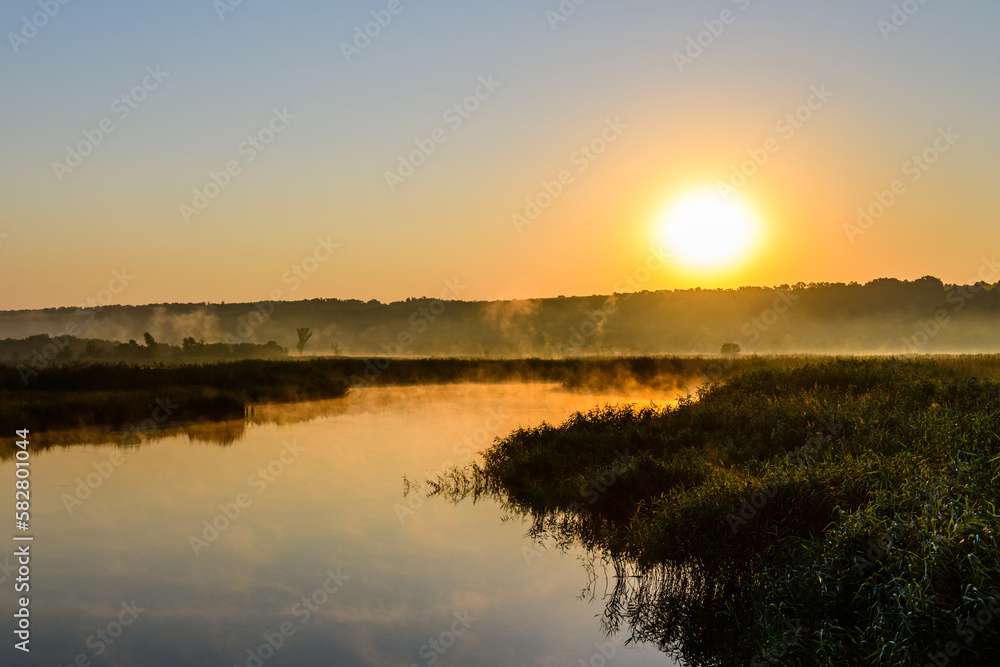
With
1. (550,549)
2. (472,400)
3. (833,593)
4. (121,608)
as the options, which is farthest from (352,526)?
(472,400)

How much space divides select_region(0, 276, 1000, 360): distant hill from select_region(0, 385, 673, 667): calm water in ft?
284

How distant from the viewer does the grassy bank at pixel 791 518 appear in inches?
266

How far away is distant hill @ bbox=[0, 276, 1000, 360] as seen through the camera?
4311 inches

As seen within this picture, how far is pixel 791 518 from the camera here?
9.79 metres

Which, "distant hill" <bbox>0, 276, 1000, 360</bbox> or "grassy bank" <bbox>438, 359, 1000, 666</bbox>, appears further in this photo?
"distant hill" <bbox>0, 276, 1000, 360</bbox>

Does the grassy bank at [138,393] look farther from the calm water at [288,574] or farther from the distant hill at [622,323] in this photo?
the distant hill at [622,323]

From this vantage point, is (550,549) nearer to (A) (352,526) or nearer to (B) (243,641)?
(A) (352,526)

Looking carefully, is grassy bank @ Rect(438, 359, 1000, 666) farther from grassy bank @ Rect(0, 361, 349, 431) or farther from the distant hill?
the distant hill

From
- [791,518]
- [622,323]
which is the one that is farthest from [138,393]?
[622,323]

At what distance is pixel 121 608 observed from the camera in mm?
9820

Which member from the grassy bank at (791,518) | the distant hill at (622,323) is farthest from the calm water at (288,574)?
the distant hill at (622,323)

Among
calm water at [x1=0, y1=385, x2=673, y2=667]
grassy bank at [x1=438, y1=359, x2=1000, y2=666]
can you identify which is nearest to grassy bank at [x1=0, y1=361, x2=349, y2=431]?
calm water at [x1=0, y1=385, x2=673, y2=667]

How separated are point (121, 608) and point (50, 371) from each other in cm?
2705

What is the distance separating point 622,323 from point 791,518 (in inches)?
5016
